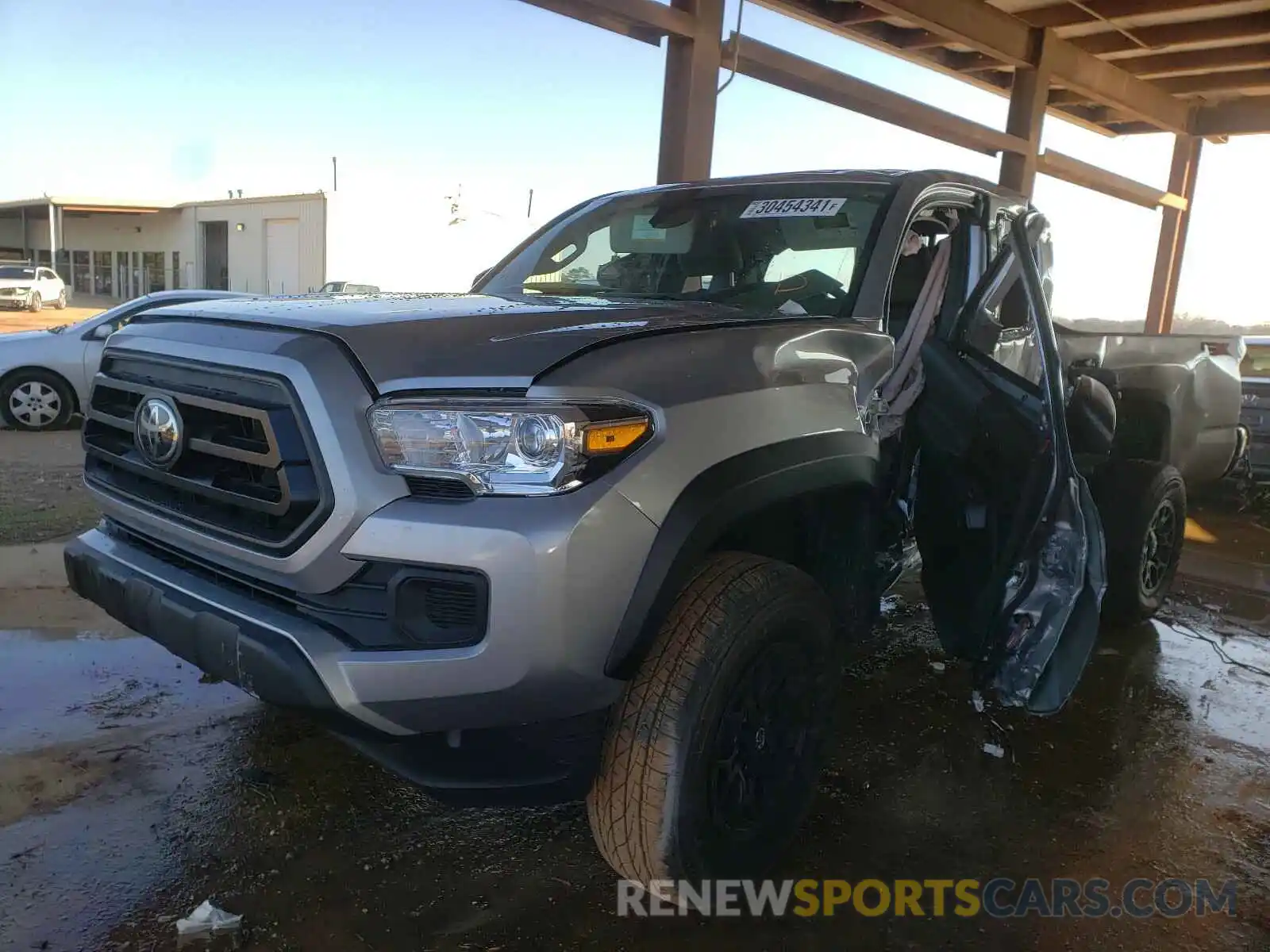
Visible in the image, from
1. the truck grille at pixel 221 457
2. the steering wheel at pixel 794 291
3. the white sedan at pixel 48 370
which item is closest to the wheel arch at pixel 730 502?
the steering wheel at pixel 794 291

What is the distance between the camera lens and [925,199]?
328 cm

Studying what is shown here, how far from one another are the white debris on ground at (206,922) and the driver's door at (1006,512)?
229 cm

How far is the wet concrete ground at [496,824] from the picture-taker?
2.29 m

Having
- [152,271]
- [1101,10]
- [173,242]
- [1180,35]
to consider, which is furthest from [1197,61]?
[152,271]

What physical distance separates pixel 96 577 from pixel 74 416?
25.5ft

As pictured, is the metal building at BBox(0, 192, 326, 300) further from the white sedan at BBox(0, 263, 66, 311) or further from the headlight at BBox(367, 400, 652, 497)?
the headlight at BBox(367, 400, 652, 497)

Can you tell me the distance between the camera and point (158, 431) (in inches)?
91.3

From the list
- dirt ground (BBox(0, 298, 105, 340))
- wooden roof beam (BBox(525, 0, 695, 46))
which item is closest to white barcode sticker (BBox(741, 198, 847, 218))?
wooden roof beam (BBox(525, 0, 695, 46))

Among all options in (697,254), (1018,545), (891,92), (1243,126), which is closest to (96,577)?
(697,254)

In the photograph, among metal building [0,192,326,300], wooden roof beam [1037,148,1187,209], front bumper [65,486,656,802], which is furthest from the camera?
metal building [0,192,326,300]

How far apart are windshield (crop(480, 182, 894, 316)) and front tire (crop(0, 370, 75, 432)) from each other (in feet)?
22.5

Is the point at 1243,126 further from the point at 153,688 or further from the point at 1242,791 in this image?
the point at 153,688

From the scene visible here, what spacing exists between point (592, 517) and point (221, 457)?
935mm

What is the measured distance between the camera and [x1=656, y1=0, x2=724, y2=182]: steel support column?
6.36 meters
